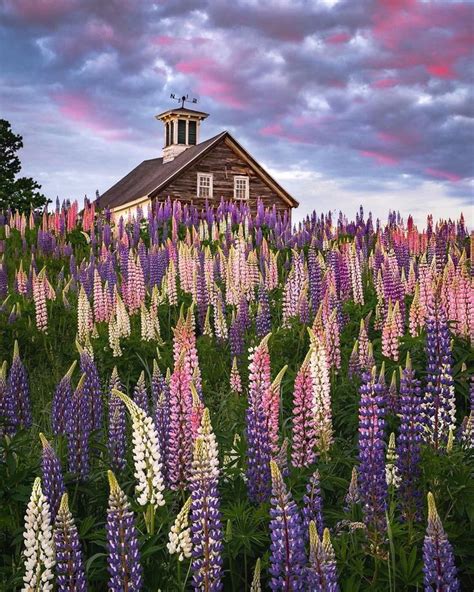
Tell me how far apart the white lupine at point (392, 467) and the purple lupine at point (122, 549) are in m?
1.75

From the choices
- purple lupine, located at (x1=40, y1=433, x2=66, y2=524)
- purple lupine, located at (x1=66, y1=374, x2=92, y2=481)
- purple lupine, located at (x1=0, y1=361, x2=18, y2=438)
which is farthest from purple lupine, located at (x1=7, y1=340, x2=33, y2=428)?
purple lupine, located at (x1=40, y1=433, x2=66, y2=524)

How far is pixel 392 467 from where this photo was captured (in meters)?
4.26

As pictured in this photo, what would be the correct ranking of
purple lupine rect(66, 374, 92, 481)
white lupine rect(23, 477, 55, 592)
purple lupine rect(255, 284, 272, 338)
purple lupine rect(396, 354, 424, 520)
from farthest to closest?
1. purple lupine rect(255, 284, 272, 338)
2. purple lupine rect(66, 374, 92, 481)
3. purple lupine rect(396, 354, 424, 520)
4. white lupine rect(23, 477, 55, 592)

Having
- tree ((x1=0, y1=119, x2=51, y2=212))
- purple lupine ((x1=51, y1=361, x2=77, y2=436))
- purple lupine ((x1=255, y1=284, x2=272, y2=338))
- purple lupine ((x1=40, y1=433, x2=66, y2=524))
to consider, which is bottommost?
purple lupine ((x1=40, y1=433, x2=66, y2=524))

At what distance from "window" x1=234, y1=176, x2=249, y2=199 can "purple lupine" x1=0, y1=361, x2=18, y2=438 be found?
3537cm

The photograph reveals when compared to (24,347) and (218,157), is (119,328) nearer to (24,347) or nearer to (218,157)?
(24,347)

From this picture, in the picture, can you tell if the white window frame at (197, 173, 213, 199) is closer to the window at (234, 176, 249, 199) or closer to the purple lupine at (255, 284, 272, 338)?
the window at (234, 176, 249, 199)

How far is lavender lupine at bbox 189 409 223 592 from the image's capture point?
10.1ft

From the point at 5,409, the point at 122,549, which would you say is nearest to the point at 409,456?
the point at 122,549

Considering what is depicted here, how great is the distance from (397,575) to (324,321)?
3599 millimetres

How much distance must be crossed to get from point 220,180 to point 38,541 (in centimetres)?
3727

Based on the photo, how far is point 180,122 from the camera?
47344 millimetres

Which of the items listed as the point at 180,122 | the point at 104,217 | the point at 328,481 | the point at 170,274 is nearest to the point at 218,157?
the point at 180,122

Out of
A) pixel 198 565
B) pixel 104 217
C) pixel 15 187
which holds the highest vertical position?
pixel 15 187
